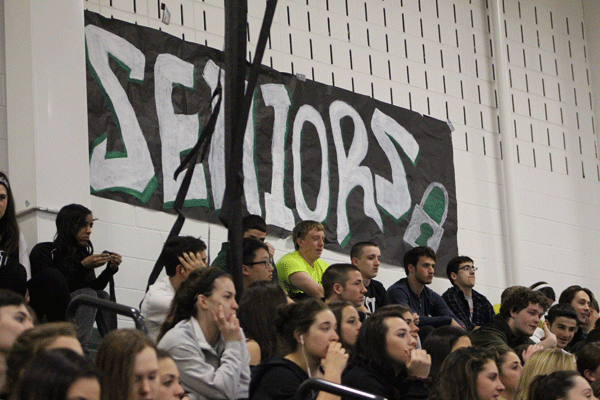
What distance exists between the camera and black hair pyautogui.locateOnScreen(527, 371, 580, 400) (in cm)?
351

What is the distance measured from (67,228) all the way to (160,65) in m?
1.65

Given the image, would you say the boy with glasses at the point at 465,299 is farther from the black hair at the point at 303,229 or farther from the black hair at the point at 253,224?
the black hair at the point at 253,224

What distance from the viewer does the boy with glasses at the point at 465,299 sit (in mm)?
6207

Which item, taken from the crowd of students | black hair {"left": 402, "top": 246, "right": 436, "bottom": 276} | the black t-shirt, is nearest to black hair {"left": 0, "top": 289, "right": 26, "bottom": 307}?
the crowd of students

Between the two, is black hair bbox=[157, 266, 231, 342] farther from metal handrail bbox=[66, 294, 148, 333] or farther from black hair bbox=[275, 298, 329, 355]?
metal handrail bbox=[66, 294, 148, 333]

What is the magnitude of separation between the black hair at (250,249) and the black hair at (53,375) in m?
2.79

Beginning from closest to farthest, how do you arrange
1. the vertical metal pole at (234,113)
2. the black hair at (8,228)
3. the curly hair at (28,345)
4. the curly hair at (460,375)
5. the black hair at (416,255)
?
the curly hair at (28,345) → the vertical metal pole at (234,113) → the curly hair at (460,375) → the black hair at (8,228) → the black hair at (416,255)

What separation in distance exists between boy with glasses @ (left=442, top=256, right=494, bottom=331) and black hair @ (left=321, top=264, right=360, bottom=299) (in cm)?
138

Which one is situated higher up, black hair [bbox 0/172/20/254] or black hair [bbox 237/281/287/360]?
black hair [bbox 0/172/20/254]

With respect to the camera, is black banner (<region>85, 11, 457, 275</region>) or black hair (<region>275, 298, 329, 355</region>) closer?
black hair (<region>275, 298, 329, 355</region>)

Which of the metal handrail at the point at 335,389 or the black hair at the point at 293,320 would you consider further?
the black hair at the point at 293,320

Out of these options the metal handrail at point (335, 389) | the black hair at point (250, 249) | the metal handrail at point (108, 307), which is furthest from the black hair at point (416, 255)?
the metal handrail at point (335, 389)

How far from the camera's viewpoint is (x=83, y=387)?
5.87 ft

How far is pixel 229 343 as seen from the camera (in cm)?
321
